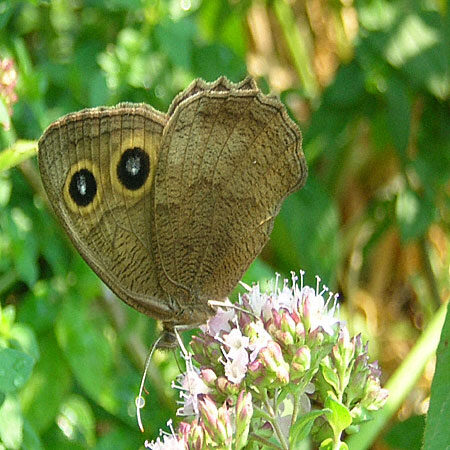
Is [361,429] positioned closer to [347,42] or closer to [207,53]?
[207,53]

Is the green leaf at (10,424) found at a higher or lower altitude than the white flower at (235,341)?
lower

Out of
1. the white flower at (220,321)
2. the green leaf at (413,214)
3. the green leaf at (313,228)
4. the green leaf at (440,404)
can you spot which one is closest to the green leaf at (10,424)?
the white flower at (220,321)

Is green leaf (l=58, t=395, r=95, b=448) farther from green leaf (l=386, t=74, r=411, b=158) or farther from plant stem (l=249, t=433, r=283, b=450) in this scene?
green leaf (l=386, t=74, r=411, b=158)

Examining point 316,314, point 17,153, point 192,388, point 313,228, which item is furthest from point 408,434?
point 17,153

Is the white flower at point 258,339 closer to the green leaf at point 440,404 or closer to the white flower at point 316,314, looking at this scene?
the white flower at point 316,314

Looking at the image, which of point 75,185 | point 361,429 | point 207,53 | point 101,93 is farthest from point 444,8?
point 75,185
